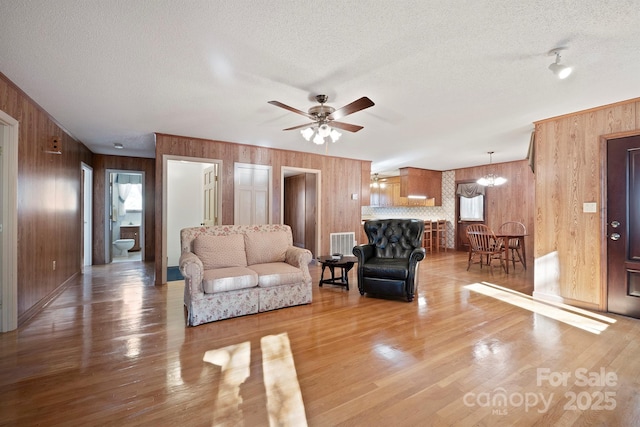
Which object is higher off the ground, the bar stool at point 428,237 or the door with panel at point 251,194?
the door with panel at point 251,194

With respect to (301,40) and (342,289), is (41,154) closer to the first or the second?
(301,40)

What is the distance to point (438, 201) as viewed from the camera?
8977mm

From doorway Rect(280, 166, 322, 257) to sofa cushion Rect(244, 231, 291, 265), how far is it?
1.85m

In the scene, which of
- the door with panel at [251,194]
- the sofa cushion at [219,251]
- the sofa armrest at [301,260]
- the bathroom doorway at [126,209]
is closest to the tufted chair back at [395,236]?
the sofa armrest at [301,260]

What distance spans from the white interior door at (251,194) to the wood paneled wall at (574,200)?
4290mm

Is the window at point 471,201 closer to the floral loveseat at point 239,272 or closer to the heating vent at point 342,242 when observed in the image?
the heating vent at point 342,242

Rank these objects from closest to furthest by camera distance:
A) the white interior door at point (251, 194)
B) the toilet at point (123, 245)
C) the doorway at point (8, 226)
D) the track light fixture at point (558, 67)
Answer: the track light fixture at point (558, 67) → the doorway at point (8, 226) → the white interior door at point (251, 194) → the toilet at point (123, 245)

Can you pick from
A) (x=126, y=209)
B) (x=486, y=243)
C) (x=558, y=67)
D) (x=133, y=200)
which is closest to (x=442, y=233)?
(x=486, y=243)

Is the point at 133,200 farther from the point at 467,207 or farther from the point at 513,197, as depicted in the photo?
the point at 513,197

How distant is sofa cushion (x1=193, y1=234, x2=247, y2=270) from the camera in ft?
11.0

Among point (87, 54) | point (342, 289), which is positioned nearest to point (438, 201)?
point (342, 289)

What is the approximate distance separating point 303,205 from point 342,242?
1.43 meters

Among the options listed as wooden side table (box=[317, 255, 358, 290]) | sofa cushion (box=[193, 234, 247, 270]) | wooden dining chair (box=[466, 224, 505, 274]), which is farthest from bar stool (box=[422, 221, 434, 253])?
sofa cushion (box=[193, 234, 247, 270])

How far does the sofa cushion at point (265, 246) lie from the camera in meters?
3.69
